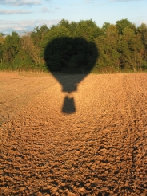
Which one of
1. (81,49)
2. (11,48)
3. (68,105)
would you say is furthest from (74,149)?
(11,48)

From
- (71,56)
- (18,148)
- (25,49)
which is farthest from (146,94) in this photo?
(25,49)

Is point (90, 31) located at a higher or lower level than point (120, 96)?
higher

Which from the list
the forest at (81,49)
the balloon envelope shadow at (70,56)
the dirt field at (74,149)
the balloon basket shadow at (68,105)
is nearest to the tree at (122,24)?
the forest at (81,49)

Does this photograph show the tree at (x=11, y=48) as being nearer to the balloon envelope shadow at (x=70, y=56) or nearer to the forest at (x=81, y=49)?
the forest at (x=81, y=49)

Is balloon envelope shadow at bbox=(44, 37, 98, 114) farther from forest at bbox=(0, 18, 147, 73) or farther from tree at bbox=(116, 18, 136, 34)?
tree at bbox=(116, 18, 136, 34)

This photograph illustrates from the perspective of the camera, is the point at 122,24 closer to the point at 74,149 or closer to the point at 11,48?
the point at 11,48

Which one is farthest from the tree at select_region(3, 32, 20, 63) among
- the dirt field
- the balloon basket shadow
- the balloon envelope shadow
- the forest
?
the dirt field

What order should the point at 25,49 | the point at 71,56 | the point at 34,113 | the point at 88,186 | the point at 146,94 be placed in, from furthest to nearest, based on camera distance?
the point at 25,49 → the point at 71,56 → the point at 146,94 → the point at 34,113 → the point at 88,186

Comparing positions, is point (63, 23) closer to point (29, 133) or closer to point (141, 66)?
point (141, 66)
